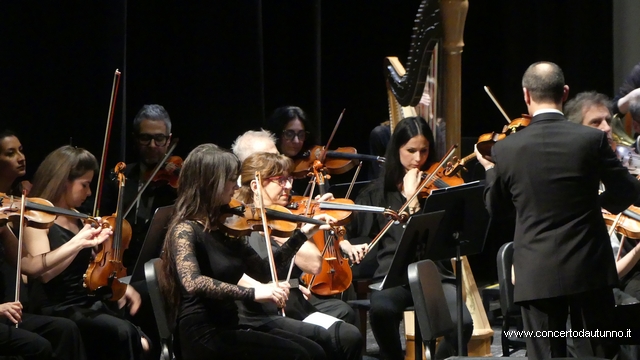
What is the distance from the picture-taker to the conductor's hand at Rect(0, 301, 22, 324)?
332 centimetres

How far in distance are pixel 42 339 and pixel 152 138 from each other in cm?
127

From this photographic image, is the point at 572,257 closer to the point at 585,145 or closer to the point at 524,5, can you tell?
the point at 585,145

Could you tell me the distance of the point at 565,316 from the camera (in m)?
2.97

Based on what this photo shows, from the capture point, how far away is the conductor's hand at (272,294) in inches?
117

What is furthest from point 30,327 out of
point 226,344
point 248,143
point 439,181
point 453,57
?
point 453,57

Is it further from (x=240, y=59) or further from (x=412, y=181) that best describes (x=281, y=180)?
(x=240, y=59)

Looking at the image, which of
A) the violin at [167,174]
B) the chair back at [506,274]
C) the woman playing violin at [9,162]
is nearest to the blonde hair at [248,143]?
the violin at [167,174]

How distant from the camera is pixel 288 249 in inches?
133

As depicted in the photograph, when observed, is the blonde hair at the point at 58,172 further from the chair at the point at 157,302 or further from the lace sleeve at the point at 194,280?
the lace sleeve at the point at 194,280

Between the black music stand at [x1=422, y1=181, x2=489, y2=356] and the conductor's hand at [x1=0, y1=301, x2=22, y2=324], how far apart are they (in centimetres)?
152

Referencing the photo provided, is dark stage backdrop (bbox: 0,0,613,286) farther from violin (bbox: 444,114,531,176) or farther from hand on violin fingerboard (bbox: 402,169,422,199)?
violin (bbox: 444,114,531,176)

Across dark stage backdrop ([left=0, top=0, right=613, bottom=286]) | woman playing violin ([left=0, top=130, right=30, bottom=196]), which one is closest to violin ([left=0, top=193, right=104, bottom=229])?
woman playing violin ([left=0, top=130, right=30, bottom=196])

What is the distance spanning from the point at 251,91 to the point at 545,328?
107 inches

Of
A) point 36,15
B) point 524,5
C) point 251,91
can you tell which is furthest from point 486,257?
point 36,15
